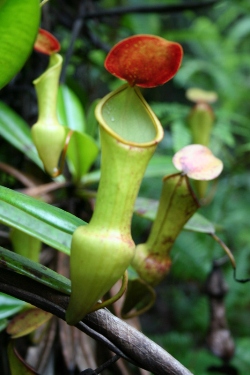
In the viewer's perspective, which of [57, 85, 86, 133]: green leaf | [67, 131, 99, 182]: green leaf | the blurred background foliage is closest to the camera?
[67, 131, 99, 182]: green leaf

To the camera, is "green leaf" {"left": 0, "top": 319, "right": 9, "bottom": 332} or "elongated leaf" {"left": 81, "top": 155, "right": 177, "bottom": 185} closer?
"green leaf" {"left": 0, "top": 319, "right": 9, "bottom": 332}

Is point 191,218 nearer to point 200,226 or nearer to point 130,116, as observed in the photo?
point 200,226

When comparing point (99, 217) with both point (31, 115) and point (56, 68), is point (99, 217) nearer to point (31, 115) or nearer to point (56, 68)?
point (56, 68)

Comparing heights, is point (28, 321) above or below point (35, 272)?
below

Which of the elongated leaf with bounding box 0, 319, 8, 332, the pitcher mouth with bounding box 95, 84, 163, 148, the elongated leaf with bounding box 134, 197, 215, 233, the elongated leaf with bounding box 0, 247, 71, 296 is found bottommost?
the elongated leaf with bounding box 134, 197, 215, 233

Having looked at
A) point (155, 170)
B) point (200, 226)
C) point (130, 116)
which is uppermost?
point (130, 116)

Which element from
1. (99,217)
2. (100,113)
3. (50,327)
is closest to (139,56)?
(100,113)

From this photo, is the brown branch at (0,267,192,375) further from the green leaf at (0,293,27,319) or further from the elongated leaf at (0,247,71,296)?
the green leaf at (0,293,27,319)

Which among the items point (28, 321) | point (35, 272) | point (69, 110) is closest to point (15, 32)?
point (35, 272)

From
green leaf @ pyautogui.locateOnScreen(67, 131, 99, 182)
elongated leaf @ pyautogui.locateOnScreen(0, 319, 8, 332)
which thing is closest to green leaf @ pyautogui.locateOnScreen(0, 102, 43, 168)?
green leaf @ pyautogui.locateOnScreen(67, 131, 99, 182)
